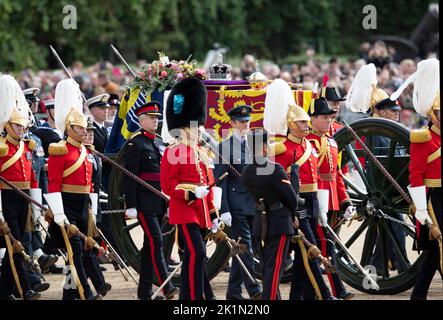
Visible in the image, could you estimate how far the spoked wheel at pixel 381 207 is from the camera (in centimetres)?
898

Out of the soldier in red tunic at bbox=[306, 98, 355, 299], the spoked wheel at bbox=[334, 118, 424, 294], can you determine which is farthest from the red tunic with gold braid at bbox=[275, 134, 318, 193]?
the spoked wheel at bbox=[334, 118, 424, 294]

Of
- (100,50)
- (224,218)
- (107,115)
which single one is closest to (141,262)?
(224,218)

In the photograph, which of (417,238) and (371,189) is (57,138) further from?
(417,238)

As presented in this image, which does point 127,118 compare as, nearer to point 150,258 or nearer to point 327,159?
point 150,258

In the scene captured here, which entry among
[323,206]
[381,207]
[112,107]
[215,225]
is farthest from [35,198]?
[112,107]

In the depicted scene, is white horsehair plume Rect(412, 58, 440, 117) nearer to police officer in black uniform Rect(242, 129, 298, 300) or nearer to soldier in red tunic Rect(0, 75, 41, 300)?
police officer in black uniform Rect(242, 129, 298, 300)

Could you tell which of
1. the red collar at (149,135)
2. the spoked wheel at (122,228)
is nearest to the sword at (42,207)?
the spoked wheel at (122,228)

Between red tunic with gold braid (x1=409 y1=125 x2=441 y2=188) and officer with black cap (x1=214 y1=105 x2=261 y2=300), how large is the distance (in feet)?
3.85

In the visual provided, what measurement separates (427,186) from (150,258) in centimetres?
192

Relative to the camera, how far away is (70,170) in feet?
28.8

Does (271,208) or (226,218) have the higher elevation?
(271,208)

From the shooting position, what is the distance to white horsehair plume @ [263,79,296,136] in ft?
27.1

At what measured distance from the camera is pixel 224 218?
337 inches

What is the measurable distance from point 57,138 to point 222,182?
2.24 metres
